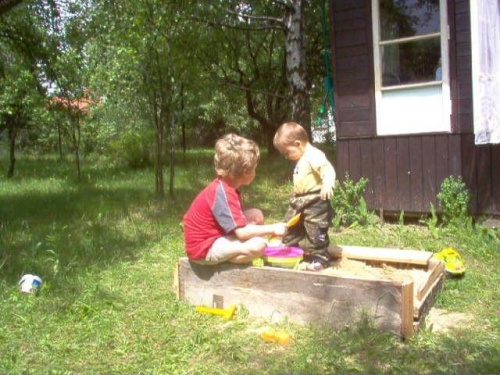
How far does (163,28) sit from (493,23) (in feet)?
17.2

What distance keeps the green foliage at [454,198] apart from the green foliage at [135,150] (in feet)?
36.4

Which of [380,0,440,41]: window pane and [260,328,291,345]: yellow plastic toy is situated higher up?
[380,0,440,41]: window pane

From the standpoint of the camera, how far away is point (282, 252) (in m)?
4.20

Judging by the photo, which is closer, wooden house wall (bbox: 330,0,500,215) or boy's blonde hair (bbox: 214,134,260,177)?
boy's blonde hair (bbox: 214,134,260,177)

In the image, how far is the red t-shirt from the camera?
3.91 m

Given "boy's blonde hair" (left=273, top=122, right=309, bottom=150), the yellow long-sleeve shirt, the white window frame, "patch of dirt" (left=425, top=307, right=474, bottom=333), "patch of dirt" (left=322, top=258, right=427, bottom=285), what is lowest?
"patch of dirt" (left=425, top=307, right=474, bottom=333)

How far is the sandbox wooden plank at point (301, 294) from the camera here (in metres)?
3.36

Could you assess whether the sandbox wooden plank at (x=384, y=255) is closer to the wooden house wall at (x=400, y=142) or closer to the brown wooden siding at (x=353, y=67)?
the wooden house wall at (x=400, y=142)

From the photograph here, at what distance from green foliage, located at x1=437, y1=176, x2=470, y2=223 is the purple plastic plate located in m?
2.81

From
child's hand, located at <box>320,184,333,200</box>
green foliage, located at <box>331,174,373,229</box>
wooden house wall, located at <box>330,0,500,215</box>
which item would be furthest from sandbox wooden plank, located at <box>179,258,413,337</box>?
wooden house wall, located at <box>330,0,500,215</box>

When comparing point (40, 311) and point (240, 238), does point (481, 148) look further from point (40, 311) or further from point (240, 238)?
point (40, 311)

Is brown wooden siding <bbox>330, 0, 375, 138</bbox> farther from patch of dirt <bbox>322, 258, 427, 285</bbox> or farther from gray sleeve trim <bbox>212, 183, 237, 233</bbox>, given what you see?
gray sleeve trim <bbox>212, 183, 237, 233</bbox>

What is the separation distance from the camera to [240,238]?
3.93m

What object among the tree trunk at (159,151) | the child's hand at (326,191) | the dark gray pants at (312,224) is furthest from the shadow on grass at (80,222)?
the child's hand at (326,191)
